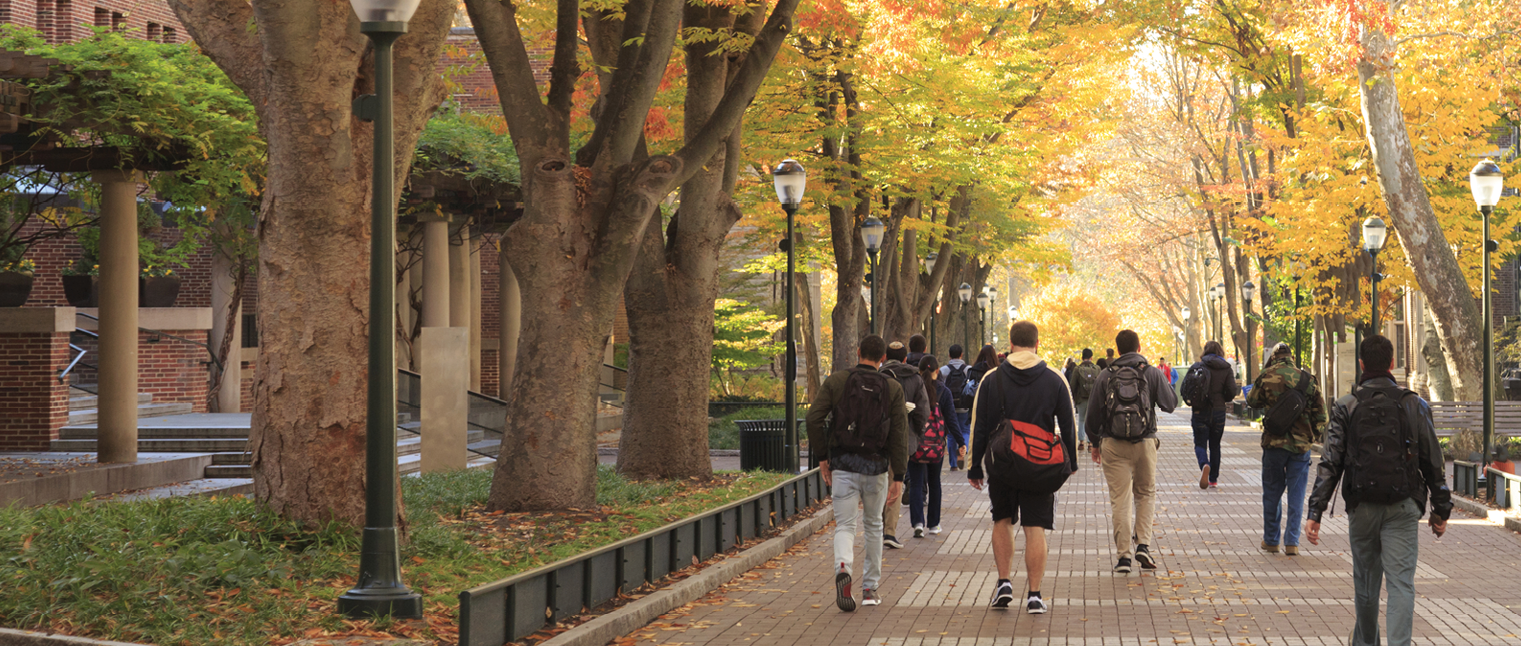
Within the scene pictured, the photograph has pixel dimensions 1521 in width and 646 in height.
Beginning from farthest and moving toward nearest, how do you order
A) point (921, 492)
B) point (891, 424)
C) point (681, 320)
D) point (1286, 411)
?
point (681, 320) → point (921, 492) → point (1286, 411) → point (891, 424)

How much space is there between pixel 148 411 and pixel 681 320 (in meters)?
11.3

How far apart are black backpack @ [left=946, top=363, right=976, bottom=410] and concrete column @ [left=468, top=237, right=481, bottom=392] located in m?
13.4

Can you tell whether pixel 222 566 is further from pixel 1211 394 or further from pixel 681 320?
pixel 1211 394

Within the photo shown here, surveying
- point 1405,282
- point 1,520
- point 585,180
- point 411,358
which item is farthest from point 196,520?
point 1405,282

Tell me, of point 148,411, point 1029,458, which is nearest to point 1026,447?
point 1029,458

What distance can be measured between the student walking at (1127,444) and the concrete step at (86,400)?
16.8m

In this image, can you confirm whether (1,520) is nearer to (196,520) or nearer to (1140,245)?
(196,520)

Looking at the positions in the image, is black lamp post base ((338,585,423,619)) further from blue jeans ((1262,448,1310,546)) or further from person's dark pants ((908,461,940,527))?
blue jeans ((1262,448,1310,546))

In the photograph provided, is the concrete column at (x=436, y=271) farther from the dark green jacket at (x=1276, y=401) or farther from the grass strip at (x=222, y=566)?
the dark green jacket at (x=1276, y=401)

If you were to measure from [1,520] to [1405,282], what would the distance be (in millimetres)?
26298

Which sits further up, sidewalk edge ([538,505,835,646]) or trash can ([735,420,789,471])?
trash can ([735,420,789,471])

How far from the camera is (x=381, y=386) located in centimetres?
773

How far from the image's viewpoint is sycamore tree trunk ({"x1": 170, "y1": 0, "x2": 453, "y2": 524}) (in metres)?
9.06

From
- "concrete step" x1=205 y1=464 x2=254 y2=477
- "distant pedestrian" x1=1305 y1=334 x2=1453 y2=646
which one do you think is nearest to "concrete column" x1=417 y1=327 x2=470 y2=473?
"concrete step" x1=205 y1=464 x2=254 y2=477
